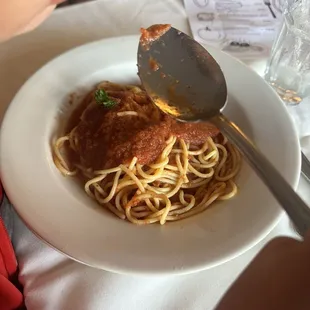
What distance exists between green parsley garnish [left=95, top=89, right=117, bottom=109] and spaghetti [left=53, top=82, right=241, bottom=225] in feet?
0.03

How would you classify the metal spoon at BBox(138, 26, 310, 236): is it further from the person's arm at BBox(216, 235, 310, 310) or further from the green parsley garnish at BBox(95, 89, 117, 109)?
the person's arm at BBox(216, 235, 310, 310)

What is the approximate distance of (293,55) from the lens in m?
1.17

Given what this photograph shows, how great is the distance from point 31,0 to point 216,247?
0.46 metres

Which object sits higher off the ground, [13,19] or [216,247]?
[13,19]

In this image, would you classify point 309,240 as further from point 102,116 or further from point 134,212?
point 102,116

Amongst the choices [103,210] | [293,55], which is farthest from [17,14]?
[293,55]

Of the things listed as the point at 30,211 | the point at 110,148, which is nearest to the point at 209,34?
the point at 110,148

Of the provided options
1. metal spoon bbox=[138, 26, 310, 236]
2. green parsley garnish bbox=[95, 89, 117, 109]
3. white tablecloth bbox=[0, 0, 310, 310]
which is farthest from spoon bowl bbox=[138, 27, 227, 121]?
white tablecloth bbox=[0, 0, 310, 310]

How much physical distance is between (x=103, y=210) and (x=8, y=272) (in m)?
0.19

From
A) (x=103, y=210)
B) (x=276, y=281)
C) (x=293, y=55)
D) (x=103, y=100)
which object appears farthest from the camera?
(x=293, y=55)

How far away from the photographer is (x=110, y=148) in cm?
99

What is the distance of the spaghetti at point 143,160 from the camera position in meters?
0.97

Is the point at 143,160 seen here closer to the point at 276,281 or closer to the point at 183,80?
the point at 183,80

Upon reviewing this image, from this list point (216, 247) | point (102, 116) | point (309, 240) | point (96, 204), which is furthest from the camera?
point (102, 116)
